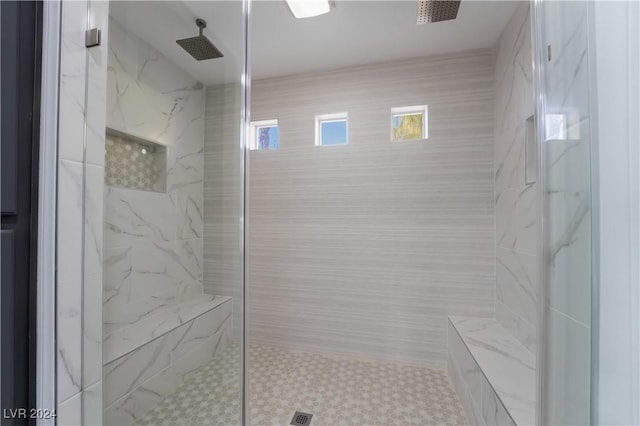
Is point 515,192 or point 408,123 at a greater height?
point 408,123

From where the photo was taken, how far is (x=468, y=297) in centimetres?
208

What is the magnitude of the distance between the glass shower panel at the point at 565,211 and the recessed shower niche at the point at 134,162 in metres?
1.32

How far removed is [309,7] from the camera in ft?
5.25

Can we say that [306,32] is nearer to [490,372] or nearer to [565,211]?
[565,211]

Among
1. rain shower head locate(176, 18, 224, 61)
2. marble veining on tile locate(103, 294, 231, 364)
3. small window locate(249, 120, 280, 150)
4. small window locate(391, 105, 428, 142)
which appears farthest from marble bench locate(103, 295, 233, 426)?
small window locate(391, 105, 428, 142)

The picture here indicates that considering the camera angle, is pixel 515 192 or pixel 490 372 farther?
pixel 515 192

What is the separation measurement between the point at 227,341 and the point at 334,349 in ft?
4.47

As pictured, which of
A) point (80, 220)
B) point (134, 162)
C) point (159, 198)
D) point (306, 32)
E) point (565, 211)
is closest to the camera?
point (565, 211)

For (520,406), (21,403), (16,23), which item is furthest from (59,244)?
(520,406)

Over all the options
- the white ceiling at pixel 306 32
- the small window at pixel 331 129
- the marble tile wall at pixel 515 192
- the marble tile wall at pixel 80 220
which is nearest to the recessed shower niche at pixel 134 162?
the marble tile wall at pixel 80 220

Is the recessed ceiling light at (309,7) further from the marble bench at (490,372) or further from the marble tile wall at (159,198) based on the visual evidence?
the marble bench at (490,372)

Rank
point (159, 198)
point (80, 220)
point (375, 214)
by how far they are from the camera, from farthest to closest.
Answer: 1. point (375, 214)
2. point (159, 198)
3. point (80, 220)

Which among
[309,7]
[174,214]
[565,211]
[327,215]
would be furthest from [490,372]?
[309,7]

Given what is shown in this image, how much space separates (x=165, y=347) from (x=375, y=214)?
1710 mm
